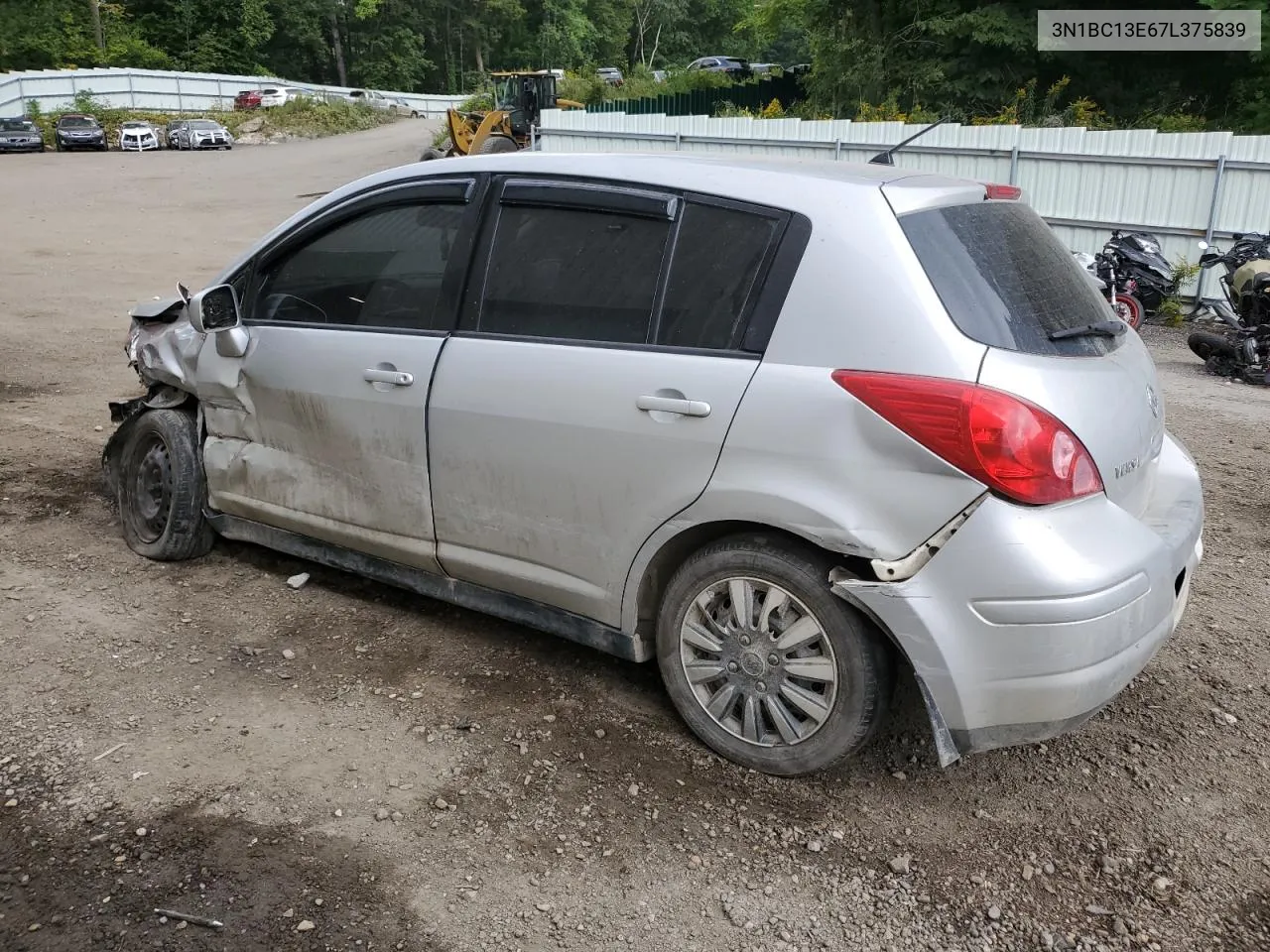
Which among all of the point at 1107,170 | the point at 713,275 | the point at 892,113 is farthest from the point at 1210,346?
the point at 892,113

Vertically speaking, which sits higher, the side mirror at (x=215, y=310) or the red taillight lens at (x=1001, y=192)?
the red taillight lens at (x=1001, y=192)

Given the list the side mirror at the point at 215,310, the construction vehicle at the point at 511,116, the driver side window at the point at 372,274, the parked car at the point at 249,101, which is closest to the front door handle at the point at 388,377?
the driver side window at the point at 372,274

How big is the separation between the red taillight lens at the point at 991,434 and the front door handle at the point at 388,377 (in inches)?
66.2

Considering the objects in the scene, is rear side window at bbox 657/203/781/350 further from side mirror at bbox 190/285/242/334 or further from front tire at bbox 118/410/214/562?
front tire at bbox 118/410/214/562

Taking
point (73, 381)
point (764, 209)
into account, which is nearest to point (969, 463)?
point (764, 209)

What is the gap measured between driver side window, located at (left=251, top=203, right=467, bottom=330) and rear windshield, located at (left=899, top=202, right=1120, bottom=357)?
→ 163 centimetres

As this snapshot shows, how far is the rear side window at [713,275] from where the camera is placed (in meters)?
3.10

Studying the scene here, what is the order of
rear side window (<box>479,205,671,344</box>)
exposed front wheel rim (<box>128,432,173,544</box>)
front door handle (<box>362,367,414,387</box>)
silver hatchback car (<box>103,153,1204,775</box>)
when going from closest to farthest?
silver hatchback car (<box>103,153,1204,775</box>) → rear side window (<box>479,205,671,344</box>) → front door handle (<box>362,367,414,387</box>) → exposed front wheel rim (<box>128,432,173,544</box>)

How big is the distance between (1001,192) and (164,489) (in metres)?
3.61

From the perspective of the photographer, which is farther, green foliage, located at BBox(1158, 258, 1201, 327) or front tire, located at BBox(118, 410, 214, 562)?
green foliage, located at BBox(1158, 258, 1201, 327)

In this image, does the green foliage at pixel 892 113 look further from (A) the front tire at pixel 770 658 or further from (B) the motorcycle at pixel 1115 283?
(A) the front tire at pixel 770 658

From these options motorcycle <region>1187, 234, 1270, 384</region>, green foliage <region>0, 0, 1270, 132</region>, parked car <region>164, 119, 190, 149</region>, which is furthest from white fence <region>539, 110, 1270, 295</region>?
parked car <region>164, 119, 190, 149</region>

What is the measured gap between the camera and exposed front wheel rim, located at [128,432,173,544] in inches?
187

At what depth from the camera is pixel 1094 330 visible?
3180mm
